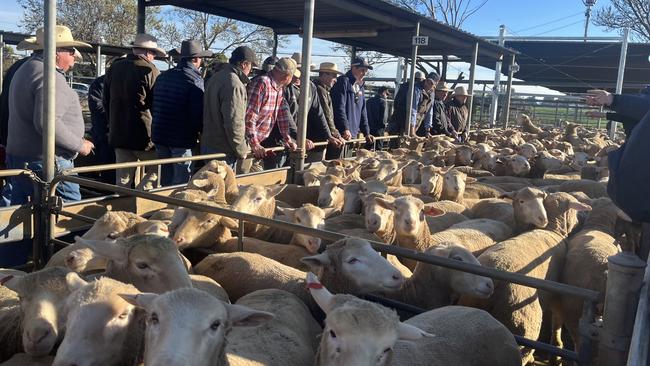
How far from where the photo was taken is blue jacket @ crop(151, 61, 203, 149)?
6113 millimetres

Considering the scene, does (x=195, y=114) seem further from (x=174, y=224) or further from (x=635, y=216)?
(x=635, y=216)

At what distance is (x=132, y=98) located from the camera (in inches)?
246

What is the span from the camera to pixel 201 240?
4625 mm

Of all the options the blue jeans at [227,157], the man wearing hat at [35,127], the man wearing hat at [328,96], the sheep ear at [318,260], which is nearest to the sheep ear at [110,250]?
the sheep ear at [318,260]

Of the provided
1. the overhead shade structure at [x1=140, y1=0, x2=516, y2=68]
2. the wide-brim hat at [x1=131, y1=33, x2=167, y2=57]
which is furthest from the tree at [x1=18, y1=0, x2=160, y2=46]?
the wide-brim hat at [x1=131, y1=33, x2=167, y2=57]

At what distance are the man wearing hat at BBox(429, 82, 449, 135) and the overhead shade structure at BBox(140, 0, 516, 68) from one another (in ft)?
3.83

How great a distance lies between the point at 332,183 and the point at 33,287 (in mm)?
4193

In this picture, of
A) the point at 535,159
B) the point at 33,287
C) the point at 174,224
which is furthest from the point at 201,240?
the point at 535,159

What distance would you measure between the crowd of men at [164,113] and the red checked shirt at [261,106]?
0.04 ft

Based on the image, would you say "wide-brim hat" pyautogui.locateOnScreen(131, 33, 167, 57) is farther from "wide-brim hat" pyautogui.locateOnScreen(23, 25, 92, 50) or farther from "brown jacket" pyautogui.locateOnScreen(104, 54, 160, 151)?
"wide-brim hat" pyautogui.locateOnScreen(23, 25, 92, 50)

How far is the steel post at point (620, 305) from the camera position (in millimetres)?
2143

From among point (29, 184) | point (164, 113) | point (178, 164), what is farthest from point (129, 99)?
point (29, 184)

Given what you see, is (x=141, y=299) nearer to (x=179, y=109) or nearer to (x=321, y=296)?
(x=321, y=296)

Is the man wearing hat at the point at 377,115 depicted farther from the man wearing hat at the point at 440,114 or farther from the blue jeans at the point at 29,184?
the blue jeans at the point at 29,184
